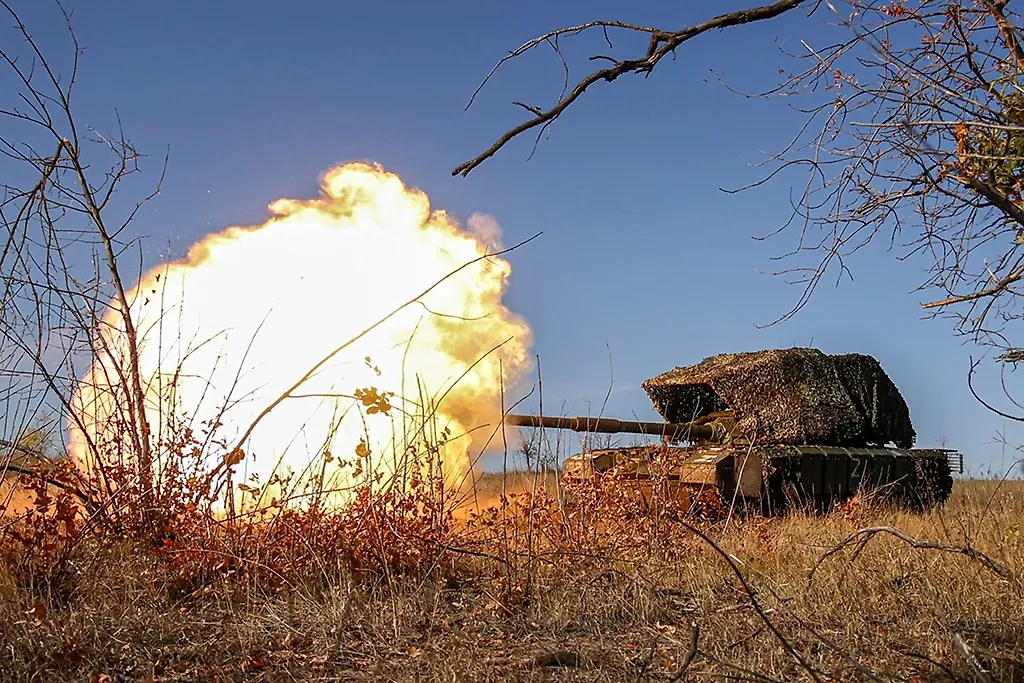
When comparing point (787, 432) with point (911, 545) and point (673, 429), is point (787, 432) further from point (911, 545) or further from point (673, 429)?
point (911, 545)

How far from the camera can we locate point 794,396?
11094mm

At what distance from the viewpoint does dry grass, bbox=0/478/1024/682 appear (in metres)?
3.44

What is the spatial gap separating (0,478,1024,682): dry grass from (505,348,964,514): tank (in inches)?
173

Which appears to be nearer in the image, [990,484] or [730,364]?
[730,364]

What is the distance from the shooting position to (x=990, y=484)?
16.0 metres

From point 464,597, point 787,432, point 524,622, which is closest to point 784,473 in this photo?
point 787,432

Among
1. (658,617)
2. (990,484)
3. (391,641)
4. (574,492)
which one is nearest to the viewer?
(391,641)

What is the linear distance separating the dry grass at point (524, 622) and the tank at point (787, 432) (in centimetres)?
440

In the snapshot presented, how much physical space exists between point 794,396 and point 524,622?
25.3 ft

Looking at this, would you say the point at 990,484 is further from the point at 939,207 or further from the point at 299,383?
the point at 299,383

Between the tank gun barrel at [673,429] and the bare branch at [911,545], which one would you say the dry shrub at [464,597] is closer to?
the bare branch at [911,545]

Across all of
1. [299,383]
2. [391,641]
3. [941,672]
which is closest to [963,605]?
[941,672]

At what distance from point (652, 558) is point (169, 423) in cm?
287

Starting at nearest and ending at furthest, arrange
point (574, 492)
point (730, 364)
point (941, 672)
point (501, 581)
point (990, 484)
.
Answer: point (941, 672)
point (501, 581)
point (574, 492)
point (730, 364)
point (990, 484)
